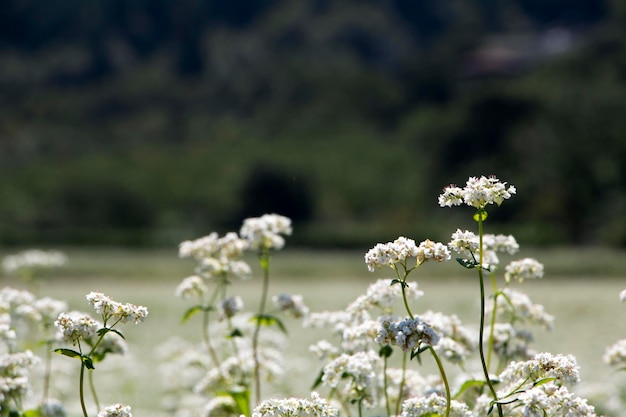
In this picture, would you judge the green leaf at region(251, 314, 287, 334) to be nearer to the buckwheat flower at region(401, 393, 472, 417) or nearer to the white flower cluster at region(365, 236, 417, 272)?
the buckwheat flower at region(401, 393, 472, 417)

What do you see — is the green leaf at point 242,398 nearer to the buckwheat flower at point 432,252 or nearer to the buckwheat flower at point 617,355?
the buckwheat flower at point 432,252

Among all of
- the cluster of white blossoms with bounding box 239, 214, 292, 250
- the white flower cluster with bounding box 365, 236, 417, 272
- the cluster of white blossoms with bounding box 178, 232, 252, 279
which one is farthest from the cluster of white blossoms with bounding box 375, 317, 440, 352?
the cluster of white blossoms with bounding box 178, 232, 252, 279

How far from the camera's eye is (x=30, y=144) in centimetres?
5356

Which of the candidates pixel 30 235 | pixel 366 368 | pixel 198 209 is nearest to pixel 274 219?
pixel 366 368

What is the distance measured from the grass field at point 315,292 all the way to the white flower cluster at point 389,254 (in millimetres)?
3419

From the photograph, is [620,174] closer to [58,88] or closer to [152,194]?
[152,194]

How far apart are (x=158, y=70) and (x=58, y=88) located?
27.7 feet

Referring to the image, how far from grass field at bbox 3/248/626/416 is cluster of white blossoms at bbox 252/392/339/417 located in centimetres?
323

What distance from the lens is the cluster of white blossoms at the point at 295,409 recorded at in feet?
9.16

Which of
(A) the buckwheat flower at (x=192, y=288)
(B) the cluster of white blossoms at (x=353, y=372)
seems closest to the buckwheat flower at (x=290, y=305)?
(A) the buckwheat flower at (x=192, y=288)

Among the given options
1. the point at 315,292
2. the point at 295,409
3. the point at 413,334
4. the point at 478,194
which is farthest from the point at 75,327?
the point at 315,292

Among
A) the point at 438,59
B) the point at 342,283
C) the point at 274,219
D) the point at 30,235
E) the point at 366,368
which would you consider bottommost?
the point at 366,368

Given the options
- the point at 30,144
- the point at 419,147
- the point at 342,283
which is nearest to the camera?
the point at 342,283

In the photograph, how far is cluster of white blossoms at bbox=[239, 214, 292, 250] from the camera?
386cm
